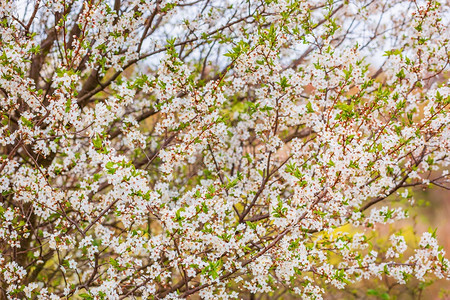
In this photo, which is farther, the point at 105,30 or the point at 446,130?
the point at 105,30

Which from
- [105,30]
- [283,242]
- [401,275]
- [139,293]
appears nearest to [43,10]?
[105,30]

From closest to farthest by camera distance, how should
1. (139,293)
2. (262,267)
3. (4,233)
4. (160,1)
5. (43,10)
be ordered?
1. (262,267)
2. (4,233)
3. (139,293)
4. (160,1)
5. (43,10)

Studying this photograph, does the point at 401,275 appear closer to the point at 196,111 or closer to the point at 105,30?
the point at 196,111

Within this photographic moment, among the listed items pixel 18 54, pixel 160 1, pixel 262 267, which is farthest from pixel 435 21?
pixel 18 54

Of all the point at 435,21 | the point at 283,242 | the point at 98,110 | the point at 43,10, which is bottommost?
the point at 283,242

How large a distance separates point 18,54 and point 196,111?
1.55 metres

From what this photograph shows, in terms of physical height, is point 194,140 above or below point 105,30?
below

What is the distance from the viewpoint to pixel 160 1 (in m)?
4.28

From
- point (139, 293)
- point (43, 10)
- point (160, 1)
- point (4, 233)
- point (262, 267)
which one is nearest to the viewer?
point (262, 267)

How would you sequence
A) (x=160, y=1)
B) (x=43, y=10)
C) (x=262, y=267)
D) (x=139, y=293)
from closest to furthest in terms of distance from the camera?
(x=262, y=267)
(x=139, y=293)
(x=160, y=1)
(x=43, y=10)

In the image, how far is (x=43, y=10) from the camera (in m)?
4.73

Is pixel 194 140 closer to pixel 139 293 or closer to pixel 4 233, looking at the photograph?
pixel 139 293

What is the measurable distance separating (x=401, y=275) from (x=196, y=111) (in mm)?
2416

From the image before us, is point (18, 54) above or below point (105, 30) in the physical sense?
below
